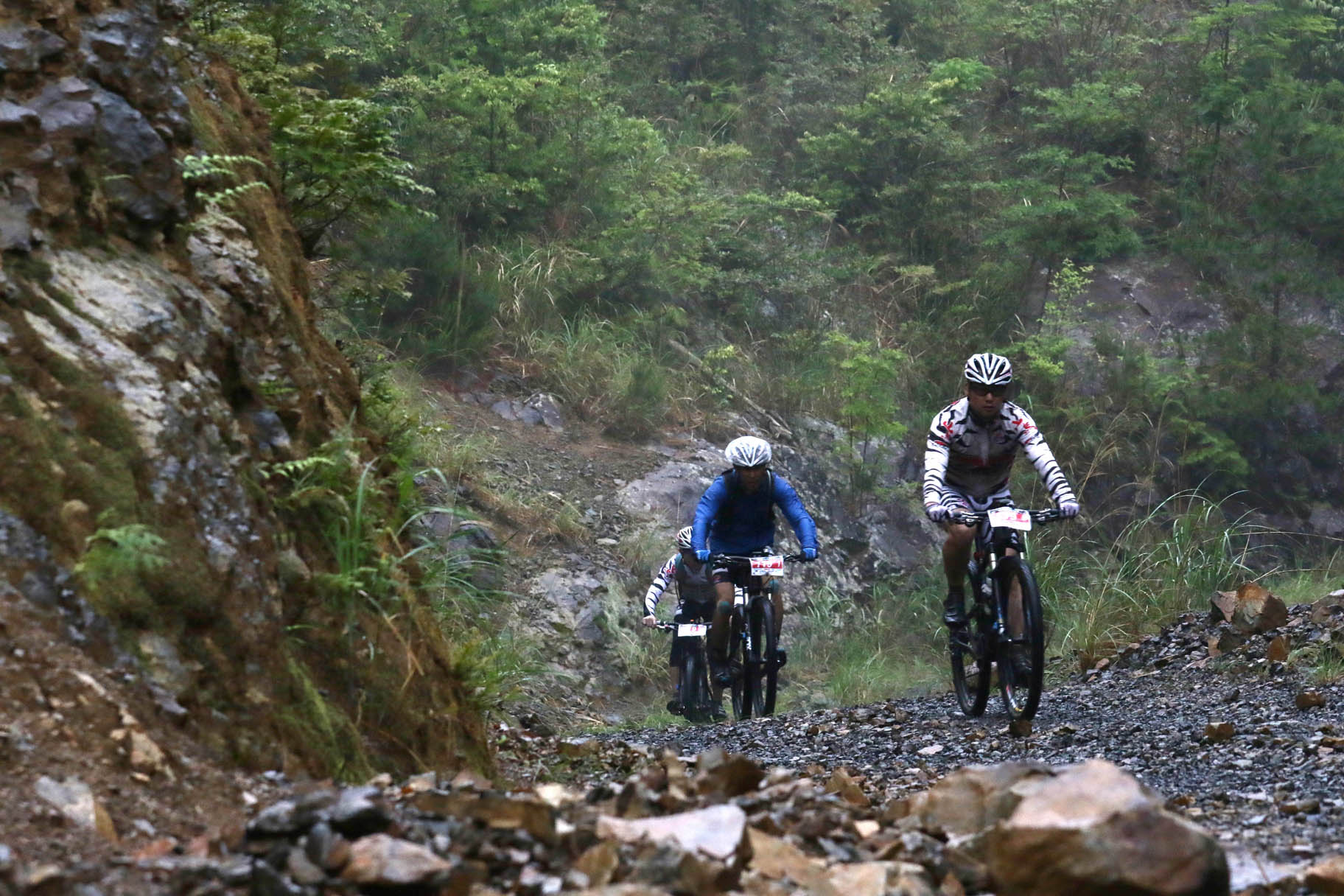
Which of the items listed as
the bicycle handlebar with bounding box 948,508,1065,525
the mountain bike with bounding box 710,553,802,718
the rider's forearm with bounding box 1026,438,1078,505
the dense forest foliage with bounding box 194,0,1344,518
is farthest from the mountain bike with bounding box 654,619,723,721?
the dense forest foliage with bounding box 194,0,1344,518

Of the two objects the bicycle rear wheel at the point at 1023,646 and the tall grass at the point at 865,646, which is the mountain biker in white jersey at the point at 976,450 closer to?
the bicycle rear wheel at the point at 1023,646

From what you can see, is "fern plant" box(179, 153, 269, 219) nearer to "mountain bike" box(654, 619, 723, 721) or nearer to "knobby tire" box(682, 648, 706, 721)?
"mountain bike" box(654, 619, 723, 721)

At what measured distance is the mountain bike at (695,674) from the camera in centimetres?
1170

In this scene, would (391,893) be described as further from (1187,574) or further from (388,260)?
(388,260)

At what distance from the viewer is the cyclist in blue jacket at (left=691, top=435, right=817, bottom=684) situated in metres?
10.4

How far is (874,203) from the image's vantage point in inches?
916

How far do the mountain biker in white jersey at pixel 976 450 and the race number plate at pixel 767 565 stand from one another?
1.90 metres

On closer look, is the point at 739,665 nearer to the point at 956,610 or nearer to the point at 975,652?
the point at 956,610

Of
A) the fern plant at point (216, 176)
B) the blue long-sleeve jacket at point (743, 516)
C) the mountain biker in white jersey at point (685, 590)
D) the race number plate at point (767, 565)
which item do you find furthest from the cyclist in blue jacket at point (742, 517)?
the fern plant at point (216, 176)

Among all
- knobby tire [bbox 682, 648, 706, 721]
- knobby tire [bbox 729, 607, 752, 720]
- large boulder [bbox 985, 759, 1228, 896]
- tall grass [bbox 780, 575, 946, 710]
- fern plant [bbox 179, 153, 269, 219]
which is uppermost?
fern plant [bbox 179, 153, 269, 219]

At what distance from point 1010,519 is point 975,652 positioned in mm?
975

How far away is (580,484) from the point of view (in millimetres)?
16469

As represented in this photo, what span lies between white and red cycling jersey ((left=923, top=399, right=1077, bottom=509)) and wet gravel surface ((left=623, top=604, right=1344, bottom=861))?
144cm

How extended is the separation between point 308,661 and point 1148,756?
398 centimetres
